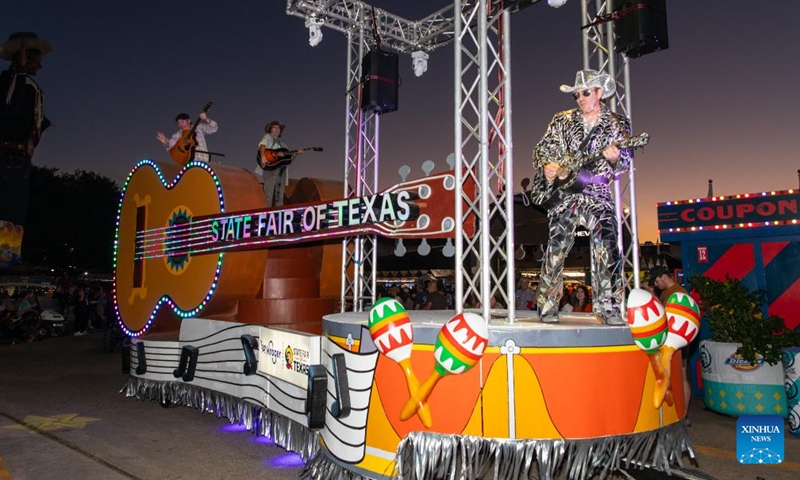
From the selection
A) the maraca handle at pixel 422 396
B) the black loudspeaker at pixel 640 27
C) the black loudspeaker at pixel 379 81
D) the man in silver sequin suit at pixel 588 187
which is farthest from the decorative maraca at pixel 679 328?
the black loudspeaker at pixel 379 81

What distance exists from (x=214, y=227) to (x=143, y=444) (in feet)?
9.02

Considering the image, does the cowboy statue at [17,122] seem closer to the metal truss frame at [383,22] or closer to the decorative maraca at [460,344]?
the metal truss frame at [383,22]

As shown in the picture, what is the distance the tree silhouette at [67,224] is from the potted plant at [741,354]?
120 feet

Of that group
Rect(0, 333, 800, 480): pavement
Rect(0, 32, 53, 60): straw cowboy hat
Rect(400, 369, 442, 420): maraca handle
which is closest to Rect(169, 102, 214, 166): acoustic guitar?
Rect(0, 333, 800, 480): pavement

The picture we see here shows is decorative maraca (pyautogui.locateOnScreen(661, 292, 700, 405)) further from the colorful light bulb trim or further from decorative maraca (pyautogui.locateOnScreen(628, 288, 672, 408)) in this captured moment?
the colorful light bulb trim

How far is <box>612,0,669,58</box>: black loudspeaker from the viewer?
4891 millimetres

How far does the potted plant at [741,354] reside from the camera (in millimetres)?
6500

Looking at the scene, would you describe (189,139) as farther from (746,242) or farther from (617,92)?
(746,242)

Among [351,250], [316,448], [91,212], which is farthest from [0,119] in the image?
[91,212]

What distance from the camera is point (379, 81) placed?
7.57 meters

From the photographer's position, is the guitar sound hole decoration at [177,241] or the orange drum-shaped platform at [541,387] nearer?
the orange drum-shaped platform at [541,387]

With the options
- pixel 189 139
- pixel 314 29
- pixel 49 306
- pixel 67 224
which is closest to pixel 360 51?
pixel 314 29

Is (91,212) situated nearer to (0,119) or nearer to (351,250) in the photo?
(0,119)

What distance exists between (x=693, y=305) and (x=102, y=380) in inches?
356
